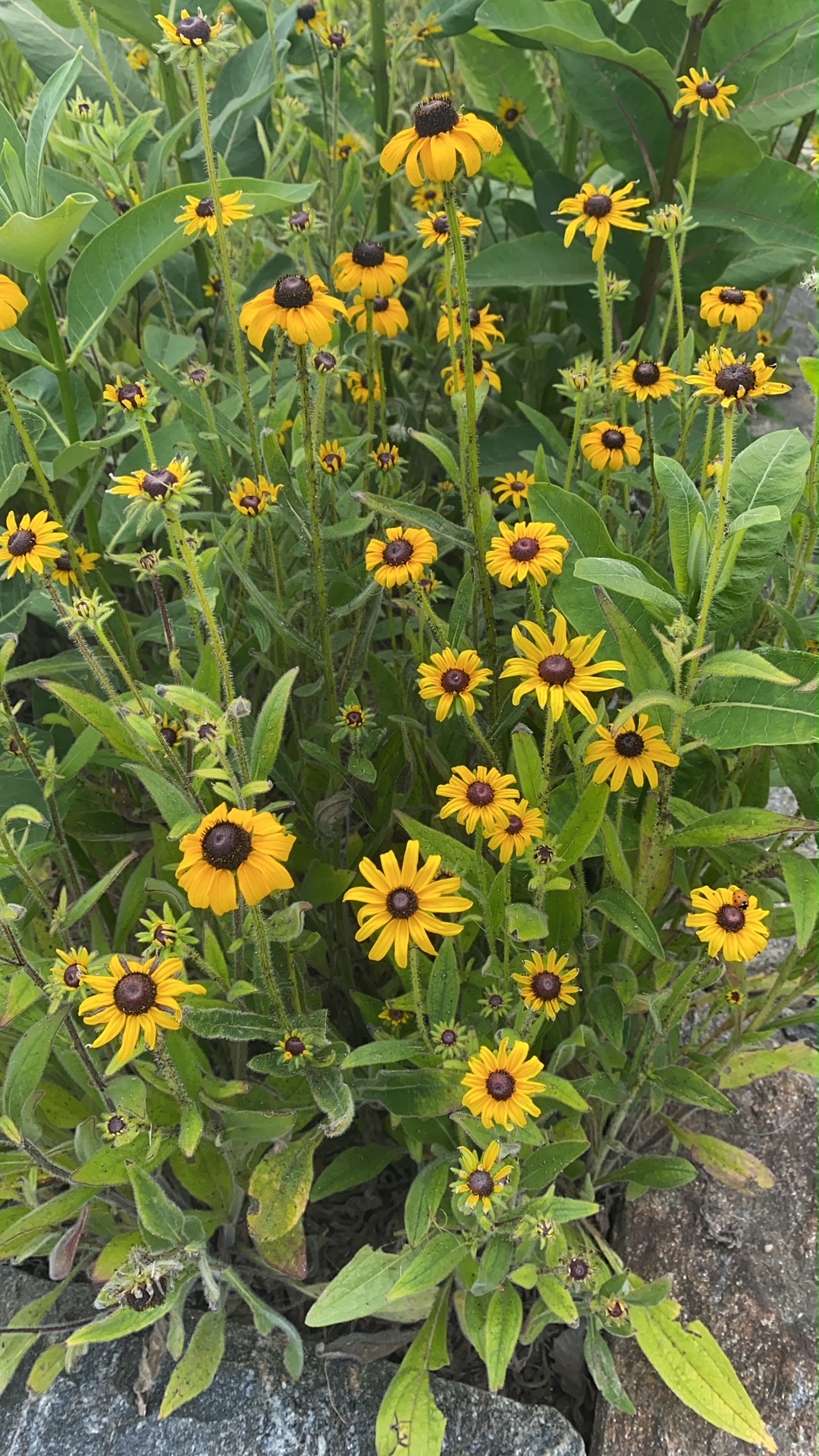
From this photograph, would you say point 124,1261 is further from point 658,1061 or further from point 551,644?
point 551,644

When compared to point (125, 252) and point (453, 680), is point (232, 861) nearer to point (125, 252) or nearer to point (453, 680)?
point (453, 680)

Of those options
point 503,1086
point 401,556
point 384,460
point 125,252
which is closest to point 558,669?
point 401,556

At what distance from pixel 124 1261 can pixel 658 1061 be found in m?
0.70

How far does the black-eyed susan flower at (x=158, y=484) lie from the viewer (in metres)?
0.92

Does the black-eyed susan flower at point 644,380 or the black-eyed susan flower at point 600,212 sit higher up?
the black-eyed susan flower at point 600,212

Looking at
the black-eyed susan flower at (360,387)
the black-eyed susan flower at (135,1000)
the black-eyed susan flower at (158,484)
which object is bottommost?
the black-eyed susan flower at (135,1000)

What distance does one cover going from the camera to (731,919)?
105 cm

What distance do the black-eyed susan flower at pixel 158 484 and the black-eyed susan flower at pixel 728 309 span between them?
0.71 meters

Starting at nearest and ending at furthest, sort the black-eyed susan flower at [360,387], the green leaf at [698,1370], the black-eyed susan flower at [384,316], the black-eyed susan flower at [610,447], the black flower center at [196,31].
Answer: the black flower center at [196,31], the green leaf at [698,1370], the black-eyed susan flower at [610,447], the black-eyed susan flower at [384,316], the black-eyed susan flower at [360,387]

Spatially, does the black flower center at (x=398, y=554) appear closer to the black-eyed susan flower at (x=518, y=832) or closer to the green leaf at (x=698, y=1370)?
the black-eyed susan flower at (x=518, y=832)

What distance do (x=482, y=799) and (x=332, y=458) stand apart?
50 centimetres

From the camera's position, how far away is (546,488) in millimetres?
1120

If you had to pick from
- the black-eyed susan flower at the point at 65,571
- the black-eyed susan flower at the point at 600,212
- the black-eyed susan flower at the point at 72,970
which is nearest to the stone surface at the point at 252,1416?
the black-eyed susan flower at the point at 72,970

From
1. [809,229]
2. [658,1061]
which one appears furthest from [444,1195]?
[809,229]
